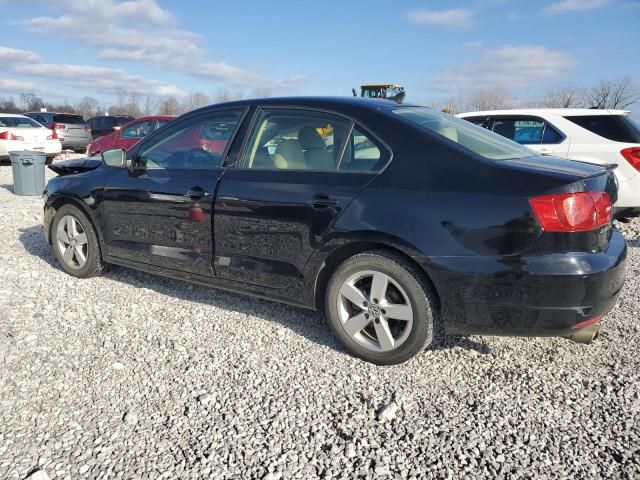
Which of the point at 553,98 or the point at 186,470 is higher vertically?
the point at 553,98

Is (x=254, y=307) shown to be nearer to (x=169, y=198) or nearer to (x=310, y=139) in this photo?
(x=169, y=198)

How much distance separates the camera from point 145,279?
467 centimetres

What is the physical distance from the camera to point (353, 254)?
10.0 feet

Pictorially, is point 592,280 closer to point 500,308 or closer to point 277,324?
point 500,308

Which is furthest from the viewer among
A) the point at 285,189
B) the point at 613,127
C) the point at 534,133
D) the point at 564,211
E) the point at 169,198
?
the point at 534,133

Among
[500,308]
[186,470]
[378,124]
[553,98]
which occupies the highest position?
[553,98]

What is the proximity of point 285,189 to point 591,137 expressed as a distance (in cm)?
501

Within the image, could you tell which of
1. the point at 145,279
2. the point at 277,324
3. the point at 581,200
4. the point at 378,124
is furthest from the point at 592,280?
the point at 145,279

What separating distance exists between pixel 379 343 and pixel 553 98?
2379cm

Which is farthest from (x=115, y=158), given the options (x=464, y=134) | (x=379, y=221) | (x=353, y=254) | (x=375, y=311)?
(x=464, y=134)

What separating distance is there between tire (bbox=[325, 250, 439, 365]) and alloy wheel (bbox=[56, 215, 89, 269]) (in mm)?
2655

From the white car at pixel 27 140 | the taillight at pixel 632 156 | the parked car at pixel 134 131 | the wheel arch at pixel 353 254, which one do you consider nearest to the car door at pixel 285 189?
the wheel arch at pixel 353 254

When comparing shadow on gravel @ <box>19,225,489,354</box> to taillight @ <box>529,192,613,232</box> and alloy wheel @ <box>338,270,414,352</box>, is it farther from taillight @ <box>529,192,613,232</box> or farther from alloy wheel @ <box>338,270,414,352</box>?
taillight @ <box>529,192,613,232</box>

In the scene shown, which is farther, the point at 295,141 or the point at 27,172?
the point at 27,172
